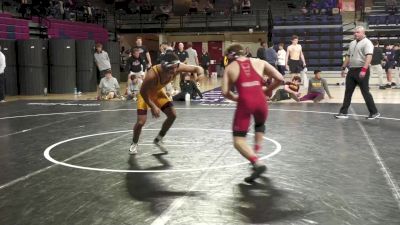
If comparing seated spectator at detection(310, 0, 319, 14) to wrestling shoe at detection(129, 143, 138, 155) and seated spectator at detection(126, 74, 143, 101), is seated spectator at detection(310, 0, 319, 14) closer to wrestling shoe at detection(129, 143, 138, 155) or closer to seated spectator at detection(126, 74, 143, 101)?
seated spectator at detection(126, 74, 143, 101)

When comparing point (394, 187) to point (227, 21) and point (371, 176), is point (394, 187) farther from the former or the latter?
point (227, 21)

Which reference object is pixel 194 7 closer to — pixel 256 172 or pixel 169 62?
pixel 169 62

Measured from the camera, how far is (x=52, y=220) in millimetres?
3695

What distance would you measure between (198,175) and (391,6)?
23.4 metres

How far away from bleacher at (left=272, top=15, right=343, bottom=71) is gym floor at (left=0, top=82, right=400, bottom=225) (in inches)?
580

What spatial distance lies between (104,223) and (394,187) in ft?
8.76

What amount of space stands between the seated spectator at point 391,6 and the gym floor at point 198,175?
18.0m

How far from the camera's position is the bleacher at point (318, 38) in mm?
23250

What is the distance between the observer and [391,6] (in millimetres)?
25172

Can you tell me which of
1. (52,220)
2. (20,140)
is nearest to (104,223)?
(52,220)

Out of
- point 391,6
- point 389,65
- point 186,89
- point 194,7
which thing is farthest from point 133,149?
point 391,6

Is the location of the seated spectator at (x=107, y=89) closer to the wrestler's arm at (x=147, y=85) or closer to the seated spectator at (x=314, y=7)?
the wrestler's arm at (x=147, y=85)

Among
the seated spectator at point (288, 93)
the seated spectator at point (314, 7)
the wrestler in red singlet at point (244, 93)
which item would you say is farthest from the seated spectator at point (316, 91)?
the seated spectator at point (314, 7)

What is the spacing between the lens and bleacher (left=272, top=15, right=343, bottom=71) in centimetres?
2325
